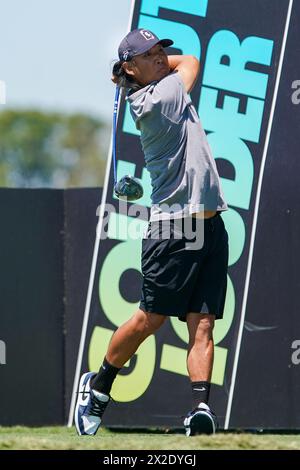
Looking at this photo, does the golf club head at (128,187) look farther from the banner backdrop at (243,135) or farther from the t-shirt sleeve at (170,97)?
the banner backdrop at (243,135)

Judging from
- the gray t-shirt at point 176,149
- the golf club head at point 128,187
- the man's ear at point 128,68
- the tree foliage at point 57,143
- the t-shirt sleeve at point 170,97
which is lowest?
the tree foliage at point 57,143

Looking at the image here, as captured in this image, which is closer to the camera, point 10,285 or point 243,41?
point 243,41

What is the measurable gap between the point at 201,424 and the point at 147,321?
24.9 inches

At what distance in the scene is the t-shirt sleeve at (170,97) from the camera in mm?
5758

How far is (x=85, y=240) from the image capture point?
7.99 metres

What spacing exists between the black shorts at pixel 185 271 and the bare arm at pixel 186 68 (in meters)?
0.72

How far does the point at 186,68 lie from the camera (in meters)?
6.01

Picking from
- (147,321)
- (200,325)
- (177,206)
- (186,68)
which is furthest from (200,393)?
(186,68)

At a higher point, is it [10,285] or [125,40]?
[125,40]

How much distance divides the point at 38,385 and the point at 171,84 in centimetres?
304

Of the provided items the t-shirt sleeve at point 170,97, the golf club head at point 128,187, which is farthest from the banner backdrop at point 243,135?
the t-shirt sleeve at point 170,97
